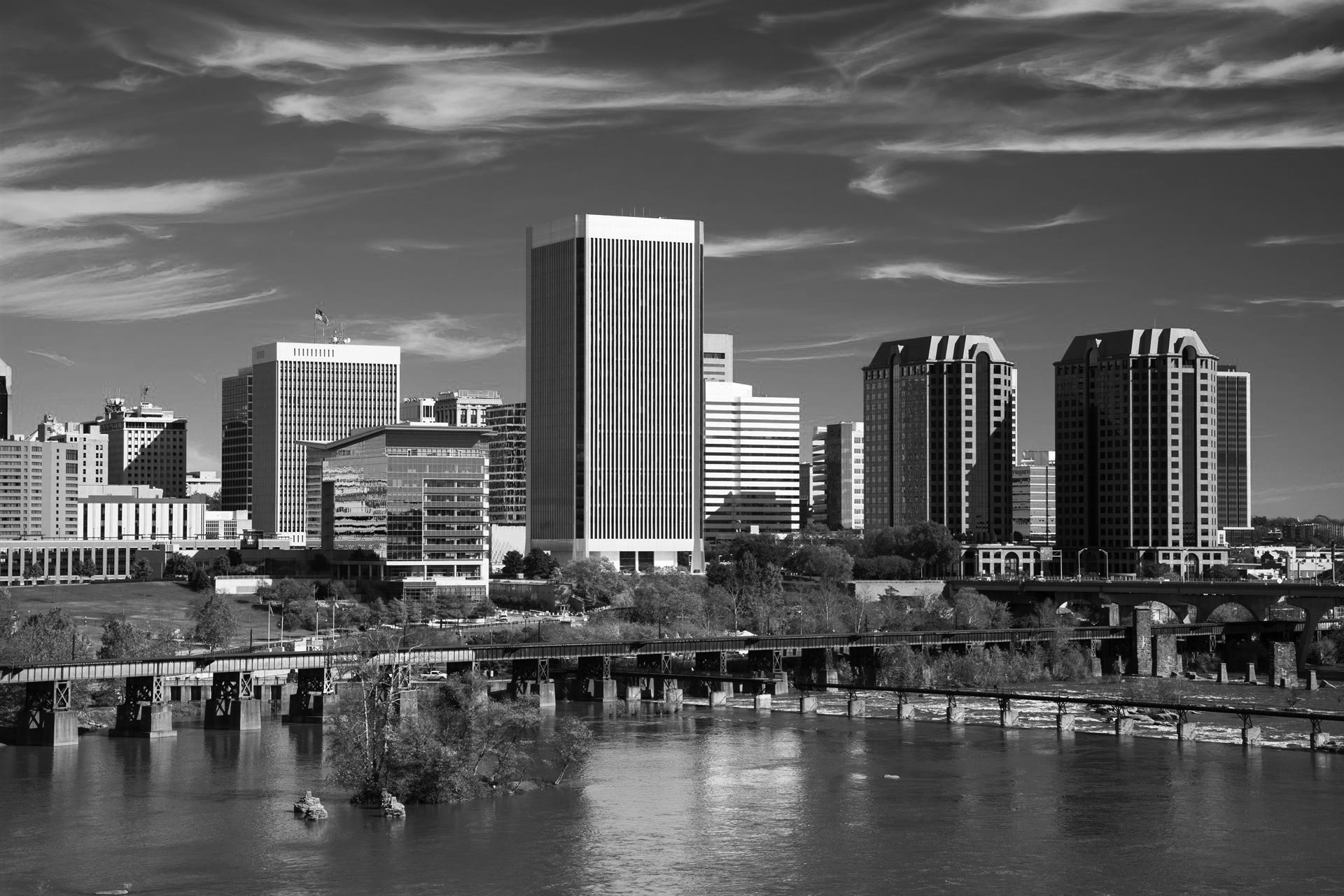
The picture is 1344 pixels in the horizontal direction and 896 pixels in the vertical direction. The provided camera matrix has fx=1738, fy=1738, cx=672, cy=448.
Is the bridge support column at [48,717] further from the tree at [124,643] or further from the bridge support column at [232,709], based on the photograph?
the tree at [124,643]

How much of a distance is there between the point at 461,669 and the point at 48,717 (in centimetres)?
4380

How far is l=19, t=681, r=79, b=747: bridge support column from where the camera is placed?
12406 centimetres

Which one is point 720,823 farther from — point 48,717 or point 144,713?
point 48,717

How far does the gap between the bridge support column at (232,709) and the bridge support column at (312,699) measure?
13.2 ft

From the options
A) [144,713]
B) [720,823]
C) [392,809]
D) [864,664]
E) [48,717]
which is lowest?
[720,823]

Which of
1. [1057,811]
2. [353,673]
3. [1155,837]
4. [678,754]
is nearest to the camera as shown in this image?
[1155,837]

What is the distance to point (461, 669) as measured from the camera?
526 feet

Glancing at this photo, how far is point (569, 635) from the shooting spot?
199750 millimetres

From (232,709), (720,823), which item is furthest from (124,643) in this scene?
(720,823)

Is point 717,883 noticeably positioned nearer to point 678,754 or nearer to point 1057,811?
point 1057,811

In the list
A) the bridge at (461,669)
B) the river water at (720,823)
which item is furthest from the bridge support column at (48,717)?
the river water at (720,823)

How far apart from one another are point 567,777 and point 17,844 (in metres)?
34.0

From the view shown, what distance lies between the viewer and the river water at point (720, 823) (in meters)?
83.2

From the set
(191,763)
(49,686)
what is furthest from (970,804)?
(49,686)
